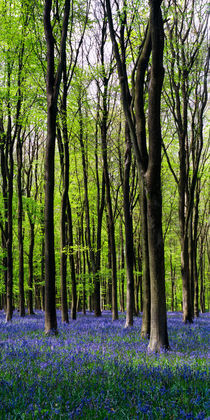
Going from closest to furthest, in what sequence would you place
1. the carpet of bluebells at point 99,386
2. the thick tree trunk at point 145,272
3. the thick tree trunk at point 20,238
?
the carpet of bluebells at point 99,386
the thick tree trunk at point 145,272
the thick tree trunk at point 20,238

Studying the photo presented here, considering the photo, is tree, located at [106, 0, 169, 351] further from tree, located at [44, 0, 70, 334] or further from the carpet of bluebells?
tree, located at [44, 0, 70, 334]

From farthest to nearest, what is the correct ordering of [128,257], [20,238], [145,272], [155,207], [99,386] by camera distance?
[20,238] < [128,257] < [145,272] < [155,207] < [99,386]

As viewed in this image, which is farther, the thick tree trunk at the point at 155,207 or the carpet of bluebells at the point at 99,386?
the thick tree trunk at the point at 155,207

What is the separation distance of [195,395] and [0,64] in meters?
16.7

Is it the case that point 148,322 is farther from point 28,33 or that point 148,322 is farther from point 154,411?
point 28,33

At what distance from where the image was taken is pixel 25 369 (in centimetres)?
480

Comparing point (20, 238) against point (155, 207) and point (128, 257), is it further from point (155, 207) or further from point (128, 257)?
point (155, 207)

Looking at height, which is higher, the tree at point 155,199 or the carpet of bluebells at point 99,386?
the tree at point 155,199

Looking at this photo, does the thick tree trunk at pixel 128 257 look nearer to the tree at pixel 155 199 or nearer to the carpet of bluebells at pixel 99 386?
the tree at pixel 155 199

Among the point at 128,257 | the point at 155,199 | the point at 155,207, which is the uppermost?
the point at 155,199

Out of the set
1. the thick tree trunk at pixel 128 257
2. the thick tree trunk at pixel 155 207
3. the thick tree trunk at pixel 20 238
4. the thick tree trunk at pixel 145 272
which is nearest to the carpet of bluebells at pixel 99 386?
the thick tree trunk at pixel 155 207

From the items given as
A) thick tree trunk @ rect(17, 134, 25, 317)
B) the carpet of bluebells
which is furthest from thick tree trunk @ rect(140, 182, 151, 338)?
thick tree trunk @ rect(17, 134, 25, 317)

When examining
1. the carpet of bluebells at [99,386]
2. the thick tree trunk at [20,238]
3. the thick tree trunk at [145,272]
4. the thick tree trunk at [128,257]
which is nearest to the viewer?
the carpet of bluebells at [99,386]

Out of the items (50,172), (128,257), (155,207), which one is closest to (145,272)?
(155,207)
